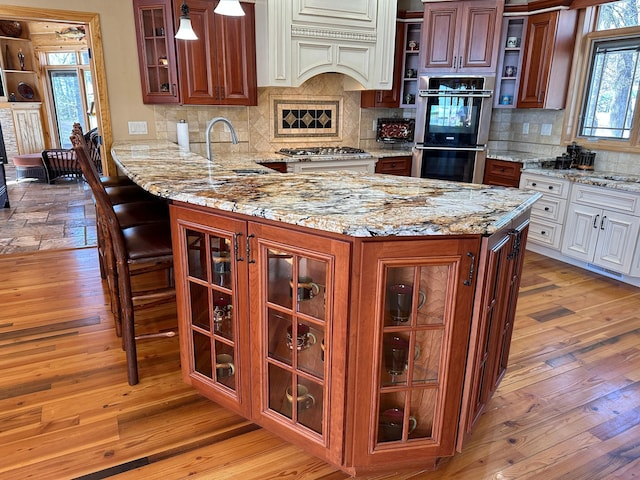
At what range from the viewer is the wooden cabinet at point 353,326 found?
1.51m

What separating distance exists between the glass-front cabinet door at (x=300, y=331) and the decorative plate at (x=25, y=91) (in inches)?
383

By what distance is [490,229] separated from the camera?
1.44 meters

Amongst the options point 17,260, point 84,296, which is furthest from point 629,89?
point 17,260

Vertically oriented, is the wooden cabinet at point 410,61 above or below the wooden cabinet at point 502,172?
above

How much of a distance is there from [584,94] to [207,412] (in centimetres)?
450

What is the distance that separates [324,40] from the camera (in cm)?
434

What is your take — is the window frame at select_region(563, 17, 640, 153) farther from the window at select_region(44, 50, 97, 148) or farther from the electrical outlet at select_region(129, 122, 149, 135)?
the window at select_region(44, 50, 97, 148)

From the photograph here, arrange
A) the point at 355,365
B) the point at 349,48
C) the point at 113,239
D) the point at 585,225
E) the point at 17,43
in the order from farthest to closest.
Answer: the point at 17,43, the point at 349,48, the point at 585,225, the point at 113,239, the point at 355,365

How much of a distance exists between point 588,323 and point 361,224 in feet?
8.07

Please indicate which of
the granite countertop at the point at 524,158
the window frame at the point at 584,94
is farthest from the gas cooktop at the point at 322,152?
the window frame at the point at 584,94

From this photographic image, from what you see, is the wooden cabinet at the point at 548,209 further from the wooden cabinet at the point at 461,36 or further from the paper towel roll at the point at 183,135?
the paper towel roll at the point at 183,135

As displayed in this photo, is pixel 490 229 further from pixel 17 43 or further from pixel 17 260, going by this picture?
pixel 17 43

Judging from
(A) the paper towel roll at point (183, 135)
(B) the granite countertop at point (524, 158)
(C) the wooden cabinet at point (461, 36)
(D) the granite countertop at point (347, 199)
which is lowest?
(B) the granite countertop at point (524, 158)

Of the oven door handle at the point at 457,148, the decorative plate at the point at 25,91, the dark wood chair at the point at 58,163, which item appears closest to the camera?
the oven door handle at the point at 457,148
